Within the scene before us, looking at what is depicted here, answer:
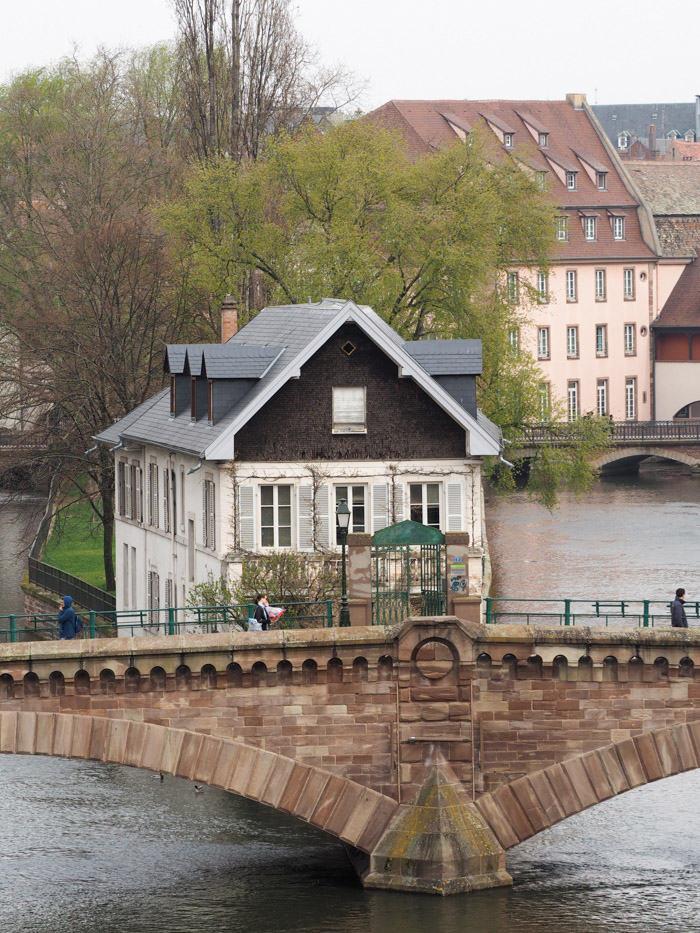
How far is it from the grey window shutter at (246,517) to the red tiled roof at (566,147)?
61.2 metres

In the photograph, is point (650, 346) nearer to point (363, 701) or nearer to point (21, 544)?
point (21, 544)

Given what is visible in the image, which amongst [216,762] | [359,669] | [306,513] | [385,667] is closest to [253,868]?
[216,762]

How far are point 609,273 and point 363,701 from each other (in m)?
77.4

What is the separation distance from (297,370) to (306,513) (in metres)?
3.35

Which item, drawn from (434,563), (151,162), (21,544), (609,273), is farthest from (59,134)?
(434,563)

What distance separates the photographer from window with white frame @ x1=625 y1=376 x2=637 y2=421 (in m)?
106

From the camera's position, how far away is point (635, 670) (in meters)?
30.0

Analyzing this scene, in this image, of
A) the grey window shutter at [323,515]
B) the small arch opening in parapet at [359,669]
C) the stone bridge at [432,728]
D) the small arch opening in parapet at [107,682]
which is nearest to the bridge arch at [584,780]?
the stone bridge at [432,728]

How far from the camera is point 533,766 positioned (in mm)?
30516

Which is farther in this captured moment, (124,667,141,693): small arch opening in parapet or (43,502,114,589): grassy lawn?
(43,502,114,589): grassy lawn

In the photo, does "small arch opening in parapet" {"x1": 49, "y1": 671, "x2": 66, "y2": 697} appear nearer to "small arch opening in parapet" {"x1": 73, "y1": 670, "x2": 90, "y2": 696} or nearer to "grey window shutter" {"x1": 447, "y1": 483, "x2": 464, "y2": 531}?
"small arch opening in parapet" {"x1": 73, "y1": 670, "x2": 90, "y2": 696}

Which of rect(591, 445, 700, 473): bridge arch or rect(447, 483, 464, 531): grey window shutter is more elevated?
rect(591, 445, 700, 473): bridge arch

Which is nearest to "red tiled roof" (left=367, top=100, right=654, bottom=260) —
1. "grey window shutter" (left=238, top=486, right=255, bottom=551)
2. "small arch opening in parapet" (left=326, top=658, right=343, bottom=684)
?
"grey window shutter" (left=238, top=486, right=255, bottom=551)

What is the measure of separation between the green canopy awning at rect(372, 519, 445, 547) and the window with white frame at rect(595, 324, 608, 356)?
71149mm
